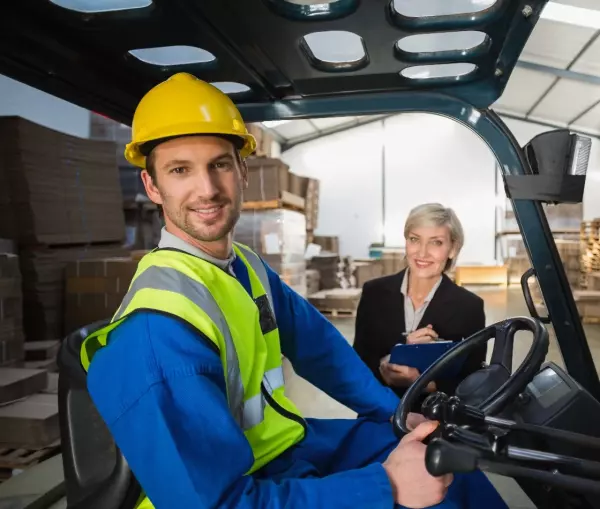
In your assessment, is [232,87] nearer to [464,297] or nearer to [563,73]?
[464,297]

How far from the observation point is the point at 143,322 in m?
1.11

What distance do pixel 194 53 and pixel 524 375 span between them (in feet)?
4.76

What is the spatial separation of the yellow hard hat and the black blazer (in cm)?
154

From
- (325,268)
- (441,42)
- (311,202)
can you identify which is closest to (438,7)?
(441,42)

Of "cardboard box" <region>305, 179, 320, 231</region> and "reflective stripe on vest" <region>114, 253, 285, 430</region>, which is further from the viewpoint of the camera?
"cardboard box" <region>305, 179, 320, 231</region>

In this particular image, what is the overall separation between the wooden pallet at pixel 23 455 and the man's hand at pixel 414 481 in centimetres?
233

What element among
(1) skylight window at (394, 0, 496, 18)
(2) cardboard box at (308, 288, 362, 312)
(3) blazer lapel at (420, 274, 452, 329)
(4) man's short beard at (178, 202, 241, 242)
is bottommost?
(2) cardboard box at (308, 288, 362, 312)

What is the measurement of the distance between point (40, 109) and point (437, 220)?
5.10m

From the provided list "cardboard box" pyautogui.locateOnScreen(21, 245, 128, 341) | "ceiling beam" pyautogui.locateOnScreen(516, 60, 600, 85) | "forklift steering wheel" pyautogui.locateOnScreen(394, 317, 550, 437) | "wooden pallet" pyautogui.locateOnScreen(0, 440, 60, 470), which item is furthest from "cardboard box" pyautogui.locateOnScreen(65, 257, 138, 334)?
"ceiling beam" pyautogui.locateOnScreen(516, 60, 600, 85)

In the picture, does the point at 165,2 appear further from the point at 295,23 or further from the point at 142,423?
→ the point at 142,423

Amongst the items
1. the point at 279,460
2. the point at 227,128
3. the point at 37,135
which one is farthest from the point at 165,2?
the point at 37,135

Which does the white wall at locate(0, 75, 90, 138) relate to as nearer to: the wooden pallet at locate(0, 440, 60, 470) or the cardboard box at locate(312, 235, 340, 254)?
the wooden pallet at locate(0, 440, 60, 470)

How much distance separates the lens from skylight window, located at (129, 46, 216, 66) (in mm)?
1782

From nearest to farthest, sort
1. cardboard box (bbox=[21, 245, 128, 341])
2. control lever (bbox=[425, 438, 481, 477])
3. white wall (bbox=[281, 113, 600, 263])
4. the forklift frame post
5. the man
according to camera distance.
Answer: control lever (bbox=[425, 438, 481, 477])
the man
the forklift frame post
cardboard box (bbox=[21, 245, 128, 341])
white wall (bbox=[281, 113, 600, 263])
